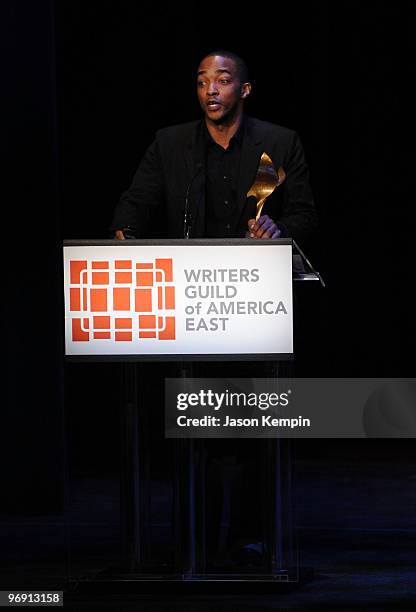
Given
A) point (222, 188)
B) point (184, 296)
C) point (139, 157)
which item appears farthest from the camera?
point (139, 157)

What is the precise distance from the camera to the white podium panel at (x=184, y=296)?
457 centimetres

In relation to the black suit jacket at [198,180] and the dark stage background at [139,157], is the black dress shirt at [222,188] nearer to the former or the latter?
the black suit jacket at [198,180]

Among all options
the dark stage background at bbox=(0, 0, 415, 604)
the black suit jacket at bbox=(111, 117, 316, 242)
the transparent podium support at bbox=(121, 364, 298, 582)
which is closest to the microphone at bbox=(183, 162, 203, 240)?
the black suit jacket at bbox=(111, 117, 316, 242)

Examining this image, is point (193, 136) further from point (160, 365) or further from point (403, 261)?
point (403, 261)

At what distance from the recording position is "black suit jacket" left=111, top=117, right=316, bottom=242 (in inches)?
194

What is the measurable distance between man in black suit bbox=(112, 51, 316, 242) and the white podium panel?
0.33 meters

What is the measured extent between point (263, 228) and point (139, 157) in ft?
8.75

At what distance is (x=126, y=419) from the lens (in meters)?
4.71

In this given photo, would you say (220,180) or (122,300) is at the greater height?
(220,180)

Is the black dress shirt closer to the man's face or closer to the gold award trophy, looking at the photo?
the man's face

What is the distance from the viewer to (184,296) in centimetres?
458

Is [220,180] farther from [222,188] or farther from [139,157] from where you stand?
[139,157]

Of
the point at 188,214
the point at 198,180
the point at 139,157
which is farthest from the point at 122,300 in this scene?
the point at 139,157

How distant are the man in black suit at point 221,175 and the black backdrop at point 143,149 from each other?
1408 mm
